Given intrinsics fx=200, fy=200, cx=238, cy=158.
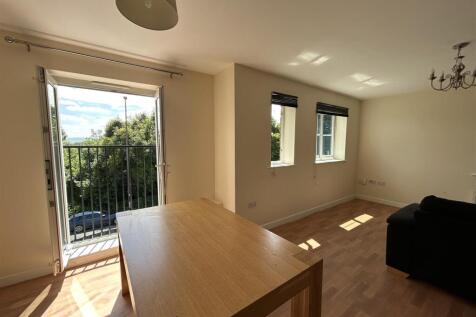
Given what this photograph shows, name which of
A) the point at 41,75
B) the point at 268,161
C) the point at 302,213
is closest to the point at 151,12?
the point at 41,75

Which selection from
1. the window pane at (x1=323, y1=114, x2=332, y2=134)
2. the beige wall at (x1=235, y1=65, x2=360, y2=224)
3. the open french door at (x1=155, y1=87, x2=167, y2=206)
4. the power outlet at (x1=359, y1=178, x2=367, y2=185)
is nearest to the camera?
the open french door at (x1=155, y1=87, x2=167, y2=206)

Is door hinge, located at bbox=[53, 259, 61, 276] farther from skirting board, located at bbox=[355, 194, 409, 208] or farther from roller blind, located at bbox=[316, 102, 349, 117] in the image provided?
skirting board, located at bbox=[355, 194, 409, 208]

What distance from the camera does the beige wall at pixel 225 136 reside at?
101 inches

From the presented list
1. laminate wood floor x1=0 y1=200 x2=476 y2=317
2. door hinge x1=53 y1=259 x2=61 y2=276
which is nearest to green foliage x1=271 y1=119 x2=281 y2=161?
laminate wood floor x1=0 y1=200 x2=476 y2=317

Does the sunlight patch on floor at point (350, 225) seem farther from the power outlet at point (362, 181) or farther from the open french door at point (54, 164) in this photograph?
the open french door at point (54, 164)

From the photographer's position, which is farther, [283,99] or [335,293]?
[283,99]

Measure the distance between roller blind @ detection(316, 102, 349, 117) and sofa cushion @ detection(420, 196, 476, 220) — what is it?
2.21m

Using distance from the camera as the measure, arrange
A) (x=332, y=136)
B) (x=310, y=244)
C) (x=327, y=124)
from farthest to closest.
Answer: (x=332, y=136) < (x=327, y=124) < (x=310, y=244)

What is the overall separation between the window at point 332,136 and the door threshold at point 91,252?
11.8 ft

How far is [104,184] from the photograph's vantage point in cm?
274

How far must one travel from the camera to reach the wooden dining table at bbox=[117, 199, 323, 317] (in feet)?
2.16

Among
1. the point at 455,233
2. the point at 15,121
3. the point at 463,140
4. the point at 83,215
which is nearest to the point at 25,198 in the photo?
the point at 15,121

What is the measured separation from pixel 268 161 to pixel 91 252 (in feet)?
7.87

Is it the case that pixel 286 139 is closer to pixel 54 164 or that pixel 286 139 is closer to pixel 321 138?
pixel 321 138
